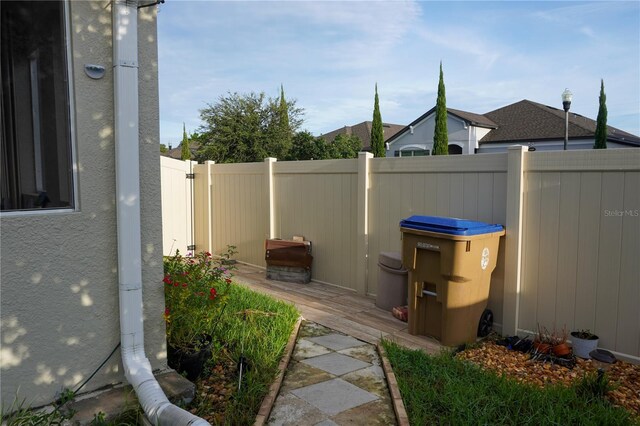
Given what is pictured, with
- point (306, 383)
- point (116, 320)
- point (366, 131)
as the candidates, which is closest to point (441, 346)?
point (306, 383)

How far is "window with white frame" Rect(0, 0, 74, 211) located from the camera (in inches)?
110

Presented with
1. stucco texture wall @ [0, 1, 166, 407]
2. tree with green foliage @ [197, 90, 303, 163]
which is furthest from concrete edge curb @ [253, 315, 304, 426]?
tree with green foliage @ [197, 90, 303, 163]

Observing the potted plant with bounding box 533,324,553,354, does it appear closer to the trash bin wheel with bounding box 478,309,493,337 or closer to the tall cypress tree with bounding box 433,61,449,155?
the trash bin wheel with bounding box 478,309,493,337

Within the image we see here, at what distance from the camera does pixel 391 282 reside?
5898 millimetres

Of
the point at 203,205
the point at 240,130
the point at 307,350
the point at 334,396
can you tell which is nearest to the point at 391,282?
the point at 307,350

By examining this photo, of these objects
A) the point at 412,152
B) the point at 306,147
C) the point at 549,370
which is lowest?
the point at 549,370

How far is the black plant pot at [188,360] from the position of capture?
3.56 meters

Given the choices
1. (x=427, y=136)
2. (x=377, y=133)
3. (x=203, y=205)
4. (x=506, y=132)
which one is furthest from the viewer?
(x=377, y=133)

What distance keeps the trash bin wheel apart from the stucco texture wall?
3605 millimetres

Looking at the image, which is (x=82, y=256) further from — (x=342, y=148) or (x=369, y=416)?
(x=342, y=148)

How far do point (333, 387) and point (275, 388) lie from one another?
0.49 m

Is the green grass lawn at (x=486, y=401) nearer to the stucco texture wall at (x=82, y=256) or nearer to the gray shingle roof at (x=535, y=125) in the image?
the stucco texture wall at (x=82, y=256)

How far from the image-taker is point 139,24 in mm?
3146

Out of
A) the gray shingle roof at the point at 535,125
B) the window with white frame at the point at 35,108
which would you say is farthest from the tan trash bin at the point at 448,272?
the gray shingle roof at the point at 535,125
